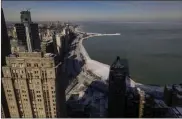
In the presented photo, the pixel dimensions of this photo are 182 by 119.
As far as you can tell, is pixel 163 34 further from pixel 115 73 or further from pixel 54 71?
pixel 54 71

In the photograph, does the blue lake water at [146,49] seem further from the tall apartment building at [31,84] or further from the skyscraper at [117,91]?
the tall apartment building at [31,84]

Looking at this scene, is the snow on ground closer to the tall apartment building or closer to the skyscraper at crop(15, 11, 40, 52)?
the skyscraper at crop(15, 11, 40, 52)

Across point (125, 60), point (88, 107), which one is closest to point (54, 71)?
point (88, 107)

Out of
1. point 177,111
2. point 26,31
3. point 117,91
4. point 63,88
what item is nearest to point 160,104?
point 177,111

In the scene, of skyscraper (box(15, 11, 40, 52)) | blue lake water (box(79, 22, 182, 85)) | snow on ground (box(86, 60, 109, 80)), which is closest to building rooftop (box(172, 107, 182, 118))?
blue lake water (box(79, 22, 182, 85))

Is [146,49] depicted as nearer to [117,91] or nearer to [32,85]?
[117,91]

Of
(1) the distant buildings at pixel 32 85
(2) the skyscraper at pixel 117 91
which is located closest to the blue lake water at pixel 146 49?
(2) the skyscraper at pixel 117 91
